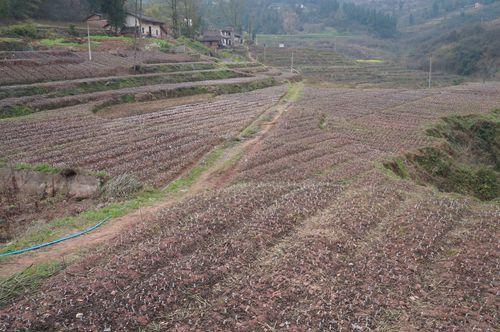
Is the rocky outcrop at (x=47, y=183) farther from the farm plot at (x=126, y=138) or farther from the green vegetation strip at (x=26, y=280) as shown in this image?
the green vegetation strip at (x=26, y=280)

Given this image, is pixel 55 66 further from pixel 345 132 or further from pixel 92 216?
pixel 92 216

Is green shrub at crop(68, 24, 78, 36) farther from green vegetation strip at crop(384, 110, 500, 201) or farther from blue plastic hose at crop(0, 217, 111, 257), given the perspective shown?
blue plastic hose at crop(0, 217, 111, 257)

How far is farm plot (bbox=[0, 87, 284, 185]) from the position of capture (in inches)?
714

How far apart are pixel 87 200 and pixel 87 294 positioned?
296 inches

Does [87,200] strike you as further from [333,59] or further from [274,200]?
[333,59]

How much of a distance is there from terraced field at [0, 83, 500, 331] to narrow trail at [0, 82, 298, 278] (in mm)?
562

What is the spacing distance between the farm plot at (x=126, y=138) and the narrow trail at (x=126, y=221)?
51.9 inches

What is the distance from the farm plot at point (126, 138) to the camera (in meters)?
18.1

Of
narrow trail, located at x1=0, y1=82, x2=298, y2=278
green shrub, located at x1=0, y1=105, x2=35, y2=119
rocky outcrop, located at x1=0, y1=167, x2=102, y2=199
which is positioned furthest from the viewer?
green shrub, located at x1=0, y1=105, x2=35, y2=119

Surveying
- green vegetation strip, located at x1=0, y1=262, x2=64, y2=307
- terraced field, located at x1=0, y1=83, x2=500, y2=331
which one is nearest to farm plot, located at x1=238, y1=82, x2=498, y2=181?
terraced field, located at x1=0, y1=83, x2=500, y2=331

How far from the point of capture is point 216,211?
41.2ft

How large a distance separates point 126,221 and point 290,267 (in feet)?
20.3

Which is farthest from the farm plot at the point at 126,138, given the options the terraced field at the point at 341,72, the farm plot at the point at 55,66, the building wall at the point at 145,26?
the building wall at the point at 145,26

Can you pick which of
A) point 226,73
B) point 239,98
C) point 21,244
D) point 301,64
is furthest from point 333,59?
point 21,244
